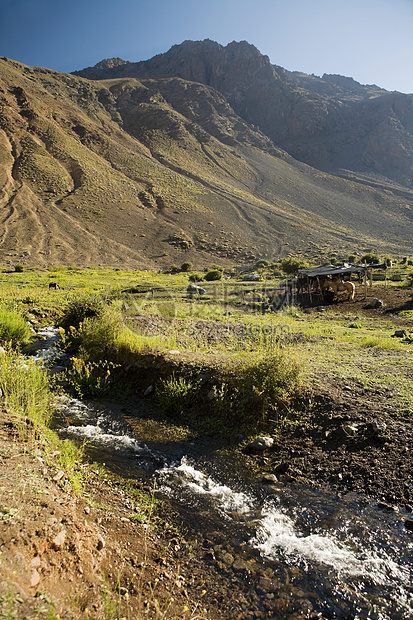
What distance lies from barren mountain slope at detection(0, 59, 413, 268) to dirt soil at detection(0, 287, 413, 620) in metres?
43.9

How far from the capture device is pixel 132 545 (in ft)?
12.1

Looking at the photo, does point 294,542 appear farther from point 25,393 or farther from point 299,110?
point 299,110

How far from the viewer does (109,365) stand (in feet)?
29.3

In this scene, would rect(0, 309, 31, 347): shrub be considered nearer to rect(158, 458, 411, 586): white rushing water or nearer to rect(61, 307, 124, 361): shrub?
rect(61, 307, 124, 361): shrub

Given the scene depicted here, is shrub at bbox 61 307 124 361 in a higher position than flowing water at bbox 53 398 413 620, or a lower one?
higher

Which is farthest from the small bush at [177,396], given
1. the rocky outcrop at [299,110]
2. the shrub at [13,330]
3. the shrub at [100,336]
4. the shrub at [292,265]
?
the rocky outcrop at [299,110]

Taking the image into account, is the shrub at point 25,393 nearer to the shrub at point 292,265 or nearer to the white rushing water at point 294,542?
the white rushing water at point 294,542

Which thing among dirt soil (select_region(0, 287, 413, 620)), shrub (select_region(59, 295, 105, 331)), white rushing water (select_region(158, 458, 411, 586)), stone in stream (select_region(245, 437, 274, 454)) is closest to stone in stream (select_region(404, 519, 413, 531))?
dirt soil (select_region(0, 287, 413, 620))

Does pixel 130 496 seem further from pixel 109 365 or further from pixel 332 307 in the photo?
pixel 332 307

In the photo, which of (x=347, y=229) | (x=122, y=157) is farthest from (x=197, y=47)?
(x=347, y=229)

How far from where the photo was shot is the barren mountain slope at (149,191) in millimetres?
55938

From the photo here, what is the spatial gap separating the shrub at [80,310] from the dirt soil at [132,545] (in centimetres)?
752

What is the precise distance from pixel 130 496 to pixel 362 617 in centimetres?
272

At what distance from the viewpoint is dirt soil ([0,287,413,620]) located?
2.73 metres
